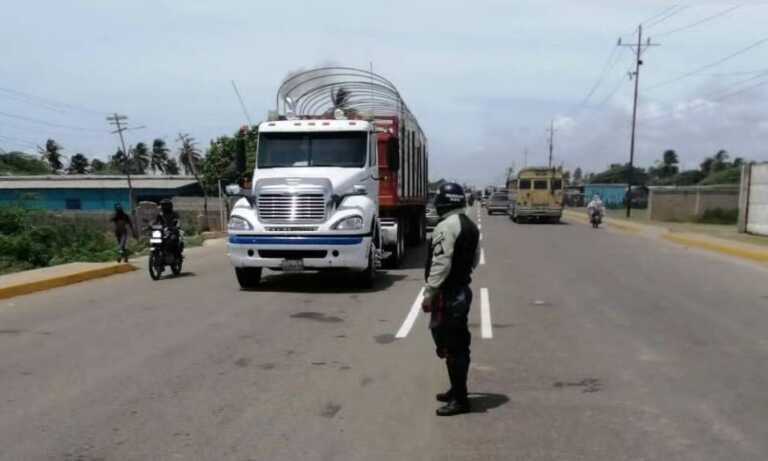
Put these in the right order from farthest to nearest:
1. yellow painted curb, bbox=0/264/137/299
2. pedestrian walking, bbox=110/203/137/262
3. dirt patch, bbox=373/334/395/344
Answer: pedestrian walking, bbox=110/203/137/262 → yellow painted curb, bbox=0/264/137/299 → dirt patch, bbox=373/334/395/344

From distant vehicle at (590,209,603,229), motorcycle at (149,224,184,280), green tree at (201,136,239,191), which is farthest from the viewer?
green tree at (201,136,239,191)

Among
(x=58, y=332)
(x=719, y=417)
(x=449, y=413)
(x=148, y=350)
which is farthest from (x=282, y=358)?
(x=719, y=417)

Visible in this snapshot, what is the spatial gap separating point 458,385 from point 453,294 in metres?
0.69

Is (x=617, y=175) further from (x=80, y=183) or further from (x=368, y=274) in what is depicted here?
(x=368, y=274)

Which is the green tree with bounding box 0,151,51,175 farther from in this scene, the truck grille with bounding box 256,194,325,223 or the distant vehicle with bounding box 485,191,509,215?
the truck grille with bounding box 256,194,325,223

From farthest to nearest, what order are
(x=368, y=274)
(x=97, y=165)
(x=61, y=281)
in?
(x=97, y=165), (x=61, y=281), (x=368, y=274)

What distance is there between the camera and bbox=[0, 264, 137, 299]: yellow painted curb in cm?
1085

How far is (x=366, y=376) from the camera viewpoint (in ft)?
20.7

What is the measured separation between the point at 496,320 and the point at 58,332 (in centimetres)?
525

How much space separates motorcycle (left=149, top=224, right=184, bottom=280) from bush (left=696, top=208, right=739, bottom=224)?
103 ft

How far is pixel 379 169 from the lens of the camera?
556 inches

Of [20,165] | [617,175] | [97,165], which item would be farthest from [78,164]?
[617,175]

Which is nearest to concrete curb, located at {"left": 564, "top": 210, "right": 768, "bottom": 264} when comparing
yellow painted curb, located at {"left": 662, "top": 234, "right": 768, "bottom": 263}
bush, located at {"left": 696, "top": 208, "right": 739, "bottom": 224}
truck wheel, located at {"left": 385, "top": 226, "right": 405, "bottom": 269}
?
yellow painted curb, located at {"left": 662, "top": 234, "right": 768, "bottom": 263}

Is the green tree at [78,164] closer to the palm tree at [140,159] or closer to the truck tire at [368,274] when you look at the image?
the palm tree at [140,159]
